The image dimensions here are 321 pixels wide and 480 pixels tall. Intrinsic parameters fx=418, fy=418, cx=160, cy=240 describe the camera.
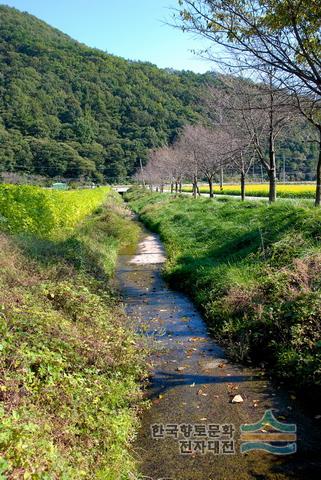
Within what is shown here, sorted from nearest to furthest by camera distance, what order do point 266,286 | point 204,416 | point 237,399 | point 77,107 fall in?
1. point 204,416
2. point 237,399
3. point 266,286
4. point 77,107

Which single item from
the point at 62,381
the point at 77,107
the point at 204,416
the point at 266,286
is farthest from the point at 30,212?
the point at 77,107

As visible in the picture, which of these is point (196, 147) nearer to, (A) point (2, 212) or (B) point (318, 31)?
(A) point (2, 212)

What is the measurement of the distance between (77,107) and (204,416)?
100293 mm

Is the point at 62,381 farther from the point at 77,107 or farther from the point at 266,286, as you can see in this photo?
the point at 77,107

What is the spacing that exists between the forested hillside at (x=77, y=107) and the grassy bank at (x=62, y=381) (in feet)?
224

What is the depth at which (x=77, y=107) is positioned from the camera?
3848 inches

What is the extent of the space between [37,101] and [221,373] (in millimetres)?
94459

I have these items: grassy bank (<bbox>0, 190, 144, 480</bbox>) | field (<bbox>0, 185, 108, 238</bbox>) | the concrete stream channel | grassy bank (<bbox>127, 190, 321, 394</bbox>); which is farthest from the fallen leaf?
field (<bbox>0, 185, 108, 238</bbox>)

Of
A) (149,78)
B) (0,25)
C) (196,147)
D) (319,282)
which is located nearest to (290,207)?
(319,282)

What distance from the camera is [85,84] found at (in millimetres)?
101250

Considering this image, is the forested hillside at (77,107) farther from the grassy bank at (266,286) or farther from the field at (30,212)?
the grassy bank at (266,286)

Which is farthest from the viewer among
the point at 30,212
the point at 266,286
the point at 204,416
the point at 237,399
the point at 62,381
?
the point at 30,212

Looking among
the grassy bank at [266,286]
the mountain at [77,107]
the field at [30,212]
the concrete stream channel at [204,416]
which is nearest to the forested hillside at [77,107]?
the mountain at [77,107]

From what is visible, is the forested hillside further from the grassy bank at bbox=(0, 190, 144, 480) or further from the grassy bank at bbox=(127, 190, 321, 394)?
the grassy bank at bbox=(0, 190, 144, 480)
